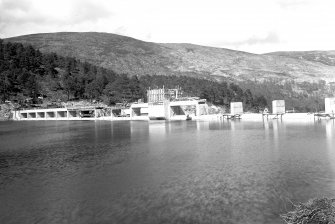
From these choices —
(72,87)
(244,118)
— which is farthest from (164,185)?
(72,87)

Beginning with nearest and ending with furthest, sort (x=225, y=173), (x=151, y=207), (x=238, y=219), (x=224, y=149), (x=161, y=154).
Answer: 1. (x=238, y=219)
2. (x=151, y=207)
3. (x=225, y=173)
4. (x=161, y=154)
5. (x=224, y=149)

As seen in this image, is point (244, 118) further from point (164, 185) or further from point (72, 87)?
point (164, 185)

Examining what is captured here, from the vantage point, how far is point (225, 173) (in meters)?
33.1

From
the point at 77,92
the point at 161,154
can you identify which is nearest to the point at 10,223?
the point at 161,154

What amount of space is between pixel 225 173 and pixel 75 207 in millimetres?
15114

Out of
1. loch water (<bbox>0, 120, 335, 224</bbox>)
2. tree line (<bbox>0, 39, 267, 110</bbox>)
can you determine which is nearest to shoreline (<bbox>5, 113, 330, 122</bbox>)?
tree line (<bbox>0, 39, 267, 110</bbox>)

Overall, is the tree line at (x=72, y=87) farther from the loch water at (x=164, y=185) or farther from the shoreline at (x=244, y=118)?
the loch water at (x=164, y=185)

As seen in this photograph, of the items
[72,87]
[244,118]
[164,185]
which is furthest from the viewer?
[72,87]

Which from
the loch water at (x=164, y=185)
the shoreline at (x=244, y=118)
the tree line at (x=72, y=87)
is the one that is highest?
the tree line at (x=72, y=87)

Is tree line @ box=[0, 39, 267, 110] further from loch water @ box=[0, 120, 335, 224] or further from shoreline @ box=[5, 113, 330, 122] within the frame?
loch water @ box=[0, 120, 335, 224]

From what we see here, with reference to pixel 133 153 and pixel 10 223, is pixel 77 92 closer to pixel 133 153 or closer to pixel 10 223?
pixel 133 153

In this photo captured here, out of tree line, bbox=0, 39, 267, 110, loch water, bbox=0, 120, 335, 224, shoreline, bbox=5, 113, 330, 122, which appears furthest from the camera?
tree line, bbox=0, 39, 267, 110

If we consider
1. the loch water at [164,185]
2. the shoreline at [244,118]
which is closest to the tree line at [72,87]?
the shoreline at [244,118]

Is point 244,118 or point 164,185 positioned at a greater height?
point 244,118
